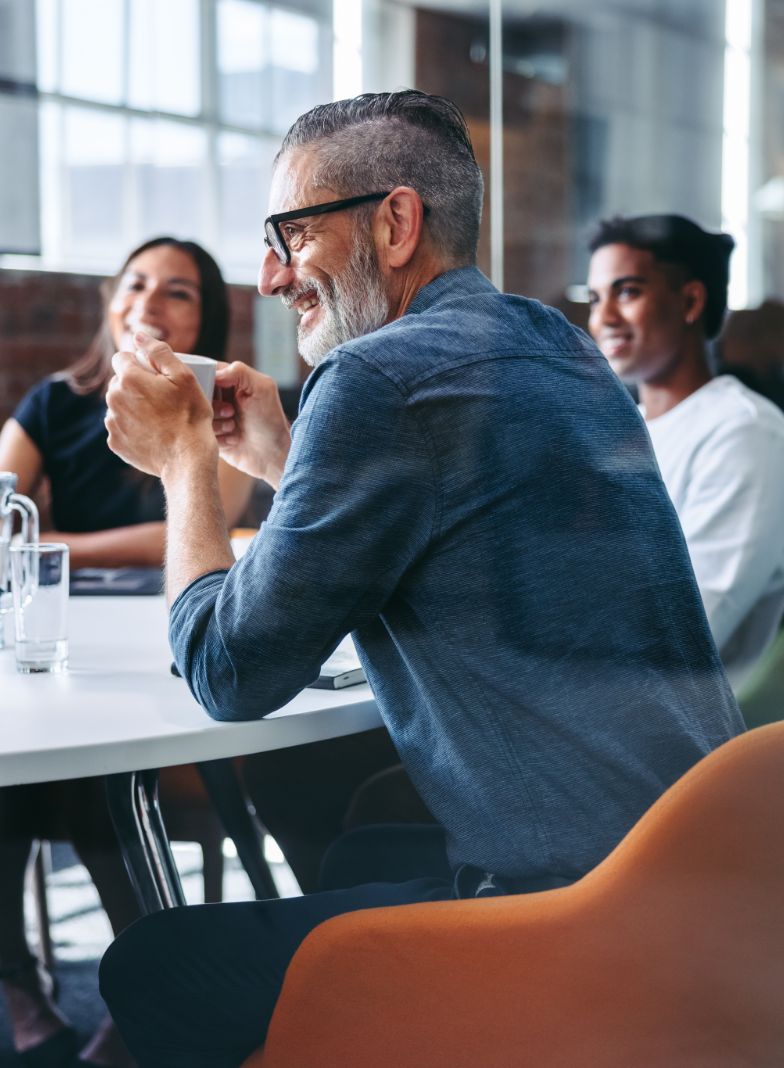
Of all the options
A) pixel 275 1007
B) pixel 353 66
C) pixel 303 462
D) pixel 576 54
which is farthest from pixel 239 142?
pixel 576 54

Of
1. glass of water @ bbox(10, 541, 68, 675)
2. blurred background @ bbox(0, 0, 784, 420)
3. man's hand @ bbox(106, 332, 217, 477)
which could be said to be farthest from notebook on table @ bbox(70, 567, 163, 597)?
man's hand @ bbox(106, 332, 217, 477)

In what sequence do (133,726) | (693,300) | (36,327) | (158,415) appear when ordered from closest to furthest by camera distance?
(133,726), (158,415), (693,300), (36,327)

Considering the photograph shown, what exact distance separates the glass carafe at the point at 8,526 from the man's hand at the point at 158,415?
0.27m

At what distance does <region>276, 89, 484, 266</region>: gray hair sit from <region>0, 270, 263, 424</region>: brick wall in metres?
1.34

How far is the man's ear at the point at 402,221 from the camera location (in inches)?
41.1

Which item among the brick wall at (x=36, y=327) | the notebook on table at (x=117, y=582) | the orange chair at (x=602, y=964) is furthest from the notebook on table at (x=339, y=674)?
the brick wall at (x=36, y=327)

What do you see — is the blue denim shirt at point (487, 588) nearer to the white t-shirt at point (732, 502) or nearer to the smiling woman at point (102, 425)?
the white t-shirt at point (732, 502)

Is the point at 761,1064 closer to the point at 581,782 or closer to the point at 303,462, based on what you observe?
the point at 581,782

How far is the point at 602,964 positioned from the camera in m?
0.84

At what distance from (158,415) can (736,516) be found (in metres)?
0.75

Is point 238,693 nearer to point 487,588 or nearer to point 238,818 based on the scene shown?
point 487,588

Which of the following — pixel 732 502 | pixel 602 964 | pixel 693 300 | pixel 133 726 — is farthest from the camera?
pixel 693 300

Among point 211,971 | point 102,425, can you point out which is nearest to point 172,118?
point 102,425

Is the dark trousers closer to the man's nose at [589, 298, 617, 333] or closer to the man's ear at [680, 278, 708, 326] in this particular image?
the man's nose at [589, 298, 617, 333]
